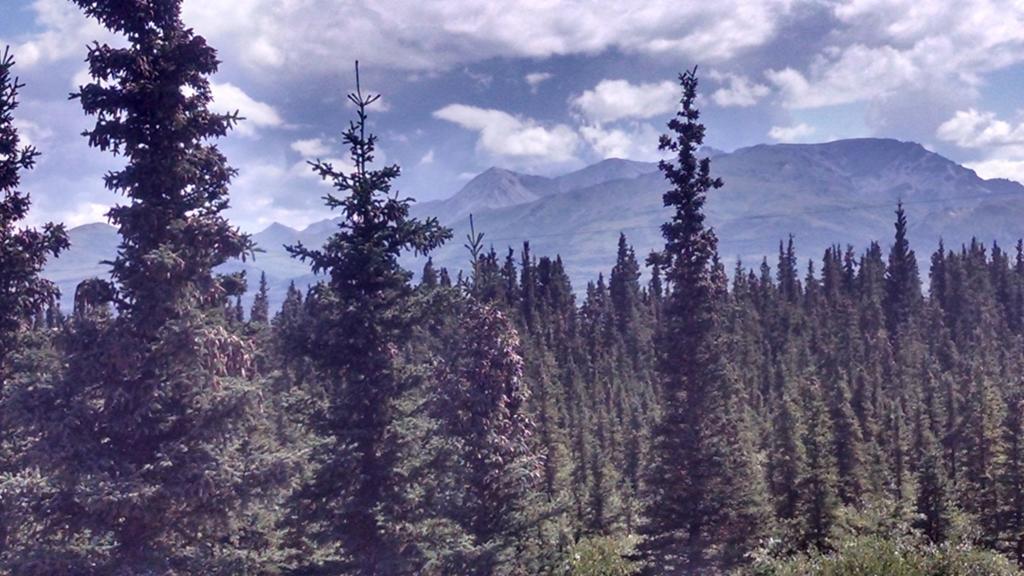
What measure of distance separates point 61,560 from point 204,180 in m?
7.88

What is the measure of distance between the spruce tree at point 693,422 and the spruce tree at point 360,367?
12480mm

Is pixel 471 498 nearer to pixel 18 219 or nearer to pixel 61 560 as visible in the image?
pixel 61 560

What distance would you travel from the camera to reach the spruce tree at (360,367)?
18.8m

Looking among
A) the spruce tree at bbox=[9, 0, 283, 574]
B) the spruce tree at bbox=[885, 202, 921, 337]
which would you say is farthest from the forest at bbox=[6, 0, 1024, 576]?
the spruce tree at bbox=[885, 202, 921, 337]

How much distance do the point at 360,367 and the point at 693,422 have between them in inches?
620

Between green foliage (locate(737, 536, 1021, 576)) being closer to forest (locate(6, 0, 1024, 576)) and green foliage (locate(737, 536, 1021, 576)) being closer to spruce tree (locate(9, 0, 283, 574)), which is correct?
forest (locate(6, 0, 1024, 576))

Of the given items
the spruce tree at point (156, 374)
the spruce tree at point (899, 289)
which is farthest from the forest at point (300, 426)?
the spruce tree at point (899, 289)

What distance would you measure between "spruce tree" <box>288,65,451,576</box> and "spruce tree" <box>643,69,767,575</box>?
40.9 ft

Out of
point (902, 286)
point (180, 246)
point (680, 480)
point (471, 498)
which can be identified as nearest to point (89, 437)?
point (180, 246)

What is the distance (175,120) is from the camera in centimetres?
1658

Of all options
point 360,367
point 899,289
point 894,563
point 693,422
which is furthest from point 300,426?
point 899,289

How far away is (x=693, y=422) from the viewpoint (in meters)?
30.6

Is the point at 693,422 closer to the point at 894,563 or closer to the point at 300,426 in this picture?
the point at 894,563

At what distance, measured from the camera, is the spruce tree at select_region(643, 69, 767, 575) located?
94.6 ft
